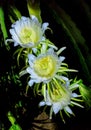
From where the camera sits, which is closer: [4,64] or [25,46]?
[25,46]

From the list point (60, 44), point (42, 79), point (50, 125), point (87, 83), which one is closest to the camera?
point (42, 79)

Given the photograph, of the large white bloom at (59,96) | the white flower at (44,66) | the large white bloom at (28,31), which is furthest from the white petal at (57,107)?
the large white bloom at (28,31)

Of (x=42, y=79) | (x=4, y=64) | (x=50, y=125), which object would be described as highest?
(x=4, y=64)

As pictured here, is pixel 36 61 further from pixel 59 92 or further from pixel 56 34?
pixel 56 34

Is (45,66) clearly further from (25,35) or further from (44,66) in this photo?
(25,35)

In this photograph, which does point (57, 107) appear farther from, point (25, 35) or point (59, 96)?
point (25, 35)

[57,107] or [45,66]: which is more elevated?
[45,66]

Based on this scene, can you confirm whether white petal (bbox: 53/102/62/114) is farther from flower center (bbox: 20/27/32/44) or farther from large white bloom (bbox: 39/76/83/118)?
flower center (bbox: 20/27/32/44)

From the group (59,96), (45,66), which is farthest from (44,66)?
(59,96)

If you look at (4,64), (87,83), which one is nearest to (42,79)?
(87,83)

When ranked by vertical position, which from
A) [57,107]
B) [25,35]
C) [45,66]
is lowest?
[57,107]
